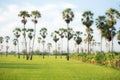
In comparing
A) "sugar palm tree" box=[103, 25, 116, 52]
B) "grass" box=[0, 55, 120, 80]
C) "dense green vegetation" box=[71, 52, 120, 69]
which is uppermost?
"sugar palm tree" box=[103, 25, 116, 52]

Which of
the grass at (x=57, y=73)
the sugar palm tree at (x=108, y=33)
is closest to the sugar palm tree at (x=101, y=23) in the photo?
the sugar palm tree at (x=108, y=33)

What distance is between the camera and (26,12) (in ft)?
349

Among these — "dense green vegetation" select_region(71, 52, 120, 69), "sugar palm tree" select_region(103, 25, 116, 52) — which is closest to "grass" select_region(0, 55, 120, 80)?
"dense green vegetation" select_region(71, 52, 120, 69)

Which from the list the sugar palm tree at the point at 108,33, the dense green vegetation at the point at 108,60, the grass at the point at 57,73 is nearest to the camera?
the grass at the point at 57,73

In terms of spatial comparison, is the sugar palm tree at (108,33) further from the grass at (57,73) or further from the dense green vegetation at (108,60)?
the grass at (57,73)

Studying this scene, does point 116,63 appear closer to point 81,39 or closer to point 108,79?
point 108,79

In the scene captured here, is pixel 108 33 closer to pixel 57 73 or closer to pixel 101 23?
pixel 101 23

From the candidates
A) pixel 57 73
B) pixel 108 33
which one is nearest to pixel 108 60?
pixel 57 73

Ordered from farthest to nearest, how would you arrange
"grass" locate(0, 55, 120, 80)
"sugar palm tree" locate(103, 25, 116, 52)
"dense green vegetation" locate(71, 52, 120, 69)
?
"sugar palm tree" locate(103, 25, 116, 52)
"dense green vegetation" locate(71, 52, 120, 69)
"grass" locate(0, 55, 120, 80)

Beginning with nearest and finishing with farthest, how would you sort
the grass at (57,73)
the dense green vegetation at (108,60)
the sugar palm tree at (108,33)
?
the grass at (57,73) < the dense green vegetation at (108,60) < the sugar palm tree at (108,33)

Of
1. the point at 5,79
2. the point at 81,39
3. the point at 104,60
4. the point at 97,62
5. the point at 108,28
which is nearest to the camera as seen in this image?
the point at 5,79

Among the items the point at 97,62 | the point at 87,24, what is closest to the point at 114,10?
the point at 87,24

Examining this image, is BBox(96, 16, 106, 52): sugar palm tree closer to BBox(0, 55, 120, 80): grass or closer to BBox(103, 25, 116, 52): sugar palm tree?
BBox(103, 25, 116, 52): sugar palm tree

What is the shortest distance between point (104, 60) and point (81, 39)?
85762 mm
